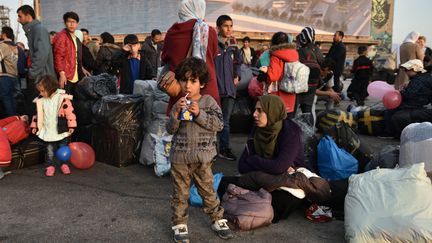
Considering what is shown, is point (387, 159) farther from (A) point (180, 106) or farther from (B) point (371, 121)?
(B) point (371, 121)

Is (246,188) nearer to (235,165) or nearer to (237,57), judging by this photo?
(235,165)

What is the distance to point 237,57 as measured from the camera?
504 centimetres

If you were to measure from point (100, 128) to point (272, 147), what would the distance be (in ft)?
8.06

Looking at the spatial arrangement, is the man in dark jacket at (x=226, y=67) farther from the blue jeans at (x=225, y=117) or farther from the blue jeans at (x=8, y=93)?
the blue jeans at (x=8, y=93)

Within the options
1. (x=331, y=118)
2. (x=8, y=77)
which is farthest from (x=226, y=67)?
(x=8, y=77)

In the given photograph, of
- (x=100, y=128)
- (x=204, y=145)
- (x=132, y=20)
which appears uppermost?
(x=132, y=20)

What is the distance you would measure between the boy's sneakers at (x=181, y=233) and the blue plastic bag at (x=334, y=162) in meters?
1.90

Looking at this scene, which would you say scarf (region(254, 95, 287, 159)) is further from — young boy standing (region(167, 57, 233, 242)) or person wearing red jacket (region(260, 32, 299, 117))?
person wearing red jacket (region(260, 32, 299, 117))

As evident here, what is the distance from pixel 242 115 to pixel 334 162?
2551mm

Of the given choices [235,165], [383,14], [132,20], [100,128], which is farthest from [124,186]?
[383,14]

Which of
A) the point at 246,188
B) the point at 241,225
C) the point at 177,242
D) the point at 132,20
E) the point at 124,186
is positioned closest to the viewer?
the point at 177,242

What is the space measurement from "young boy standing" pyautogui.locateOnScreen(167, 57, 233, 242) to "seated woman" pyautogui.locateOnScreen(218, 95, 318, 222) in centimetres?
54

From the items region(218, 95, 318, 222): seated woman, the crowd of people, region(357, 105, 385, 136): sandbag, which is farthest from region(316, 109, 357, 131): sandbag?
region(218, 95, 318, 222): seated woman

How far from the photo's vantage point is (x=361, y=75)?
985 cm
